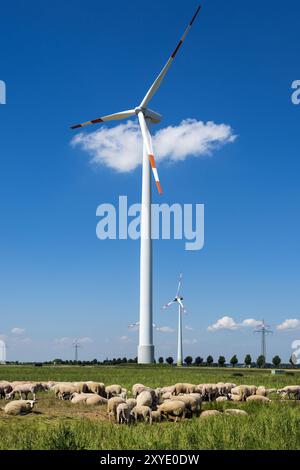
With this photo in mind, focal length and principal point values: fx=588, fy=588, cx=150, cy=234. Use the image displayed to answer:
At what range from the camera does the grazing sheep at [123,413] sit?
72.2ft

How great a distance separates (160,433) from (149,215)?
77.9 metres

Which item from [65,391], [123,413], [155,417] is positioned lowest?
[155,417]

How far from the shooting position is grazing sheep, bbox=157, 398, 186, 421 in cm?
2347

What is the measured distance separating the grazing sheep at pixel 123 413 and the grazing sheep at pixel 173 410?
1.80 metres

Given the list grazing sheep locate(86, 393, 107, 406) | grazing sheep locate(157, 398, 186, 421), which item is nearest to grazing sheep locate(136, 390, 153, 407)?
grazing sheep locate(157, 398, 186, 421)

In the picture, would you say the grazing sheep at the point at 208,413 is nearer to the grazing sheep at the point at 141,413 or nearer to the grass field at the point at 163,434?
the grass field at the point at 163,434

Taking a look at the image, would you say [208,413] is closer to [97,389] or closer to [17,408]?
[17,408]

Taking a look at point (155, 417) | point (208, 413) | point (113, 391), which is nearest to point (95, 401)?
point (113, 391)

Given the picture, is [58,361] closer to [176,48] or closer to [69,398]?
[176,48]

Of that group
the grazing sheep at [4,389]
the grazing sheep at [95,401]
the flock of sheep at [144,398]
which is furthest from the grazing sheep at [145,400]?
the grazing sheep at [4,389]

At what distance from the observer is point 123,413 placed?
2205 cm

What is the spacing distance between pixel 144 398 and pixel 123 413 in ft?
10.2
